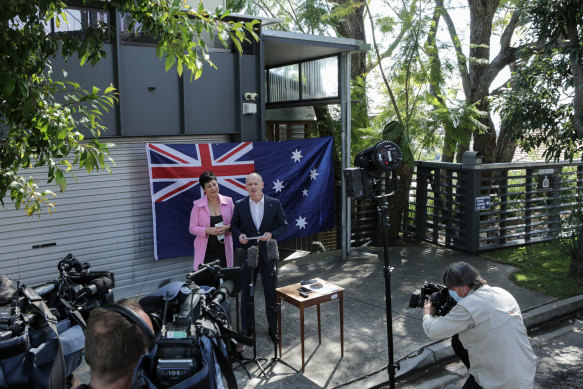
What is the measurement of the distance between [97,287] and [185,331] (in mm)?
1681

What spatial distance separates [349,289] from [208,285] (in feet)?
18.1

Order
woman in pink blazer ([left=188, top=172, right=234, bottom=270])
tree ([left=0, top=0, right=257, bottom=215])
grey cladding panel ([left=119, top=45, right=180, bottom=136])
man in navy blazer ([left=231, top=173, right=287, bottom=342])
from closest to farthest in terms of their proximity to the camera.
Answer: tree ([left=0, top=0, right=257, bottom=215]), man in navy blazer ([left=231, top=173, right=287, bottom=342]), woman in pink blazer ([left=188, top=172, right=234, bottom=270]), grey cladding panel ([left=119, top=45, right=180, bottom=136])

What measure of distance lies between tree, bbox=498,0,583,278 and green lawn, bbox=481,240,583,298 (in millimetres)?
391

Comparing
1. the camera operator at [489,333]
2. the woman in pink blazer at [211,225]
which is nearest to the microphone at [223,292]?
the camera operator at [489,333]

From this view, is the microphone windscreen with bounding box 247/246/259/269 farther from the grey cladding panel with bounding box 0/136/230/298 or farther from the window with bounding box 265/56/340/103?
the window with bounding box 265/56/340/103

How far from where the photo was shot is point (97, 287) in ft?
13.1

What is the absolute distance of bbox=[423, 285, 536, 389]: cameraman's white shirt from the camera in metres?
3.97

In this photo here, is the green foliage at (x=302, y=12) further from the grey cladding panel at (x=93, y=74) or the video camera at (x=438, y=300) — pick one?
the video camera at (x=438, y=300)

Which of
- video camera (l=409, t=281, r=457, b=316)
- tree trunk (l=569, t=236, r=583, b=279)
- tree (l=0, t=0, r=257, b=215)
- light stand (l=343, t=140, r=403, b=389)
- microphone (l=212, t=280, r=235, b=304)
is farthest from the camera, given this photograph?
tree trunk (l=569, t=236, r=583, b=279)

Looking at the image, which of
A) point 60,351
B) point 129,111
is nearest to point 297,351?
point 60,351

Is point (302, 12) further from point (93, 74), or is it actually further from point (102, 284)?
point (102, 284)

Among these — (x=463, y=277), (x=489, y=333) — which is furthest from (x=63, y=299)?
(x=489, y=333)

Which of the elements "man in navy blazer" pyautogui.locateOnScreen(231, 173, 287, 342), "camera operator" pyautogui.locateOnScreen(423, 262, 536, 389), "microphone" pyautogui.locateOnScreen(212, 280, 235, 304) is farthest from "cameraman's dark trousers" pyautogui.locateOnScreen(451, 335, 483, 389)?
"man in navy blazer" pyautogui.locateOnScreen(231, 173, 287, 342)

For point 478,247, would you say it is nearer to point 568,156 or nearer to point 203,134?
point 568,156
